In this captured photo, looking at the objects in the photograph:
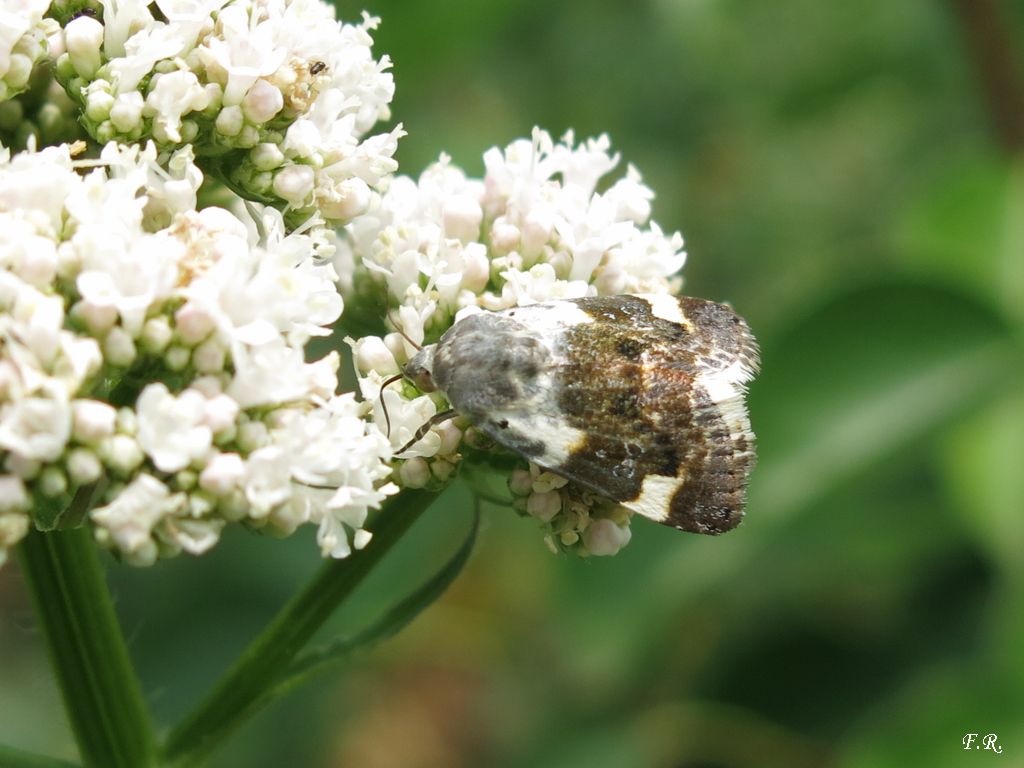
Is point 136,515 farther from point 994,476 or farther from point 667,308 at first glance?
point 994,476

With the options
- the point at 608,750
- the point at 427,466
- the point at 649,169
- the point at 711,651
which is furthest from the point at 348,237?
the point at 649,169

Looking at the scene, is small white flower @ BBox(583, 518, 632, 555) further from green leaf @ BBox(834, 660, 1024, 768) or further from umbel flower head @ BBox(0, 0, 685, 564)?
green leaf @ BBox(834, 660, 1024, 768)

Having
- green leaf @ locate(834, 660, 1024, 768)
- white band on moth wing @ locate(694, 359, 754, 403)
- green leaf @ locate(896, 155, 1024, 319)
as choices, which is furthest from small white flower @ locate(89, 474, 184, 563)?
green leaf @ locate(896, 155, 1024, 319)

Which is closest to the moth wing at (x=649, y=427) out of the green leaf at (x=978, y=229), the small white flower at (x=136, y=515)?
the small white flower at (x=136, y=515)

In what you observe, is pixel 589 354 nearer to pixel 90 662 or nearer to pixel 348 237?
pixel 348 237

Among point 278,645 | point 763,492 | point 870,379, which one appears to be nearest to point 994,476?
point 870,379

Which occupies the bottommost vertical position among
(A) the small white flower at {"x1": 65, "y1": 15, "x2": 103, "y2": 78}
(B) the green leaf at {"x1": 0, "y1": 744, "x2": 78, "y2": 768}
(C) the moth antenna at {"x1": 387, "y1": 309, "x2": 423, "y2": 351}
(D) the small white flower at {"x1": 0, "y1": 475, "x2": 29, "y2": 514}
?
(B) the green leaf at {"x1": 0, "y1": 744, "x2": 78, "y2": 768}

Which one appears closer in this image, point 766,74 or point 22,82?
point 22,82

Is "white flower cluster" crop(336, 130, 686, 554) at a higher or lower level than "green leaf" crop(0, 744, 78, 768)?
higher
